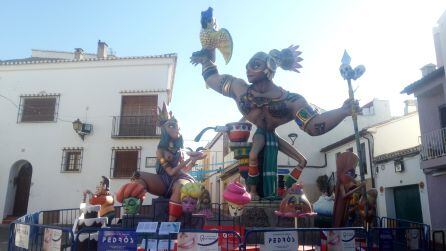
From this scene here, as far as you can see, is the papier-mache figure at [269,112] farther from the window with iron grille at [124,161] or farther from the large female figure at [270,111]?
the window with iron grille at [124,161]

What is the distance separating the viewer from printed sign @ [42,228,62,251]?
5.32 metres

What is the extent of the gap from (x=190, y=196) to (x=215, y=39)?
11.6 ft

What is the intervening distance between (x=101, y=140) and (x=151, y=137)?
229cm

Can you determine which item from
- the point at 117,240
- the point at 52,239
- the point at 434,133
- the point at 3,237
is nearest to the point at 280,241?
the point at 117,240

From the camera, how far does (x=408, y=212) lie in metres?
16.4

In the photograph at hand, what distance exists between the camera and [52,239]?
5.44 m

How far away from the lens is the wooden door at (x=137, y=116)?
18453 millimetres

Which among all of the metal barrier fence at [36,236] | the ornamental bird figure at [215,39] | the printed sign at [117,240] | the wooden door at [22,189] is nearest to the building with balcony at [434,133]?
the ornamental bird figure at [215,39]

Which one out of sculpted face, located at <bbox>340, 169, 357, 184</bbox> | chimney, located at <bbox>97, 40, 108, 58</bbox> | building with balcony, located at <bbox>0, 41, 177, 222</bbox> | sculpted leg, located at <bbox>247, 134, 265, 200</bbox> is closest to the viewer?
sculpted face, located at <bbox>340, 169, 357, 184</bbox>

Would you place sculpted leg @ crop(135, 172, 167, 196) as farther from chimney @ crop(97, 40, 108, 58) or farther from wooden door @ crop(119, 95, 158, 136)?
chimney @ crop(97, 40, 108, 58)

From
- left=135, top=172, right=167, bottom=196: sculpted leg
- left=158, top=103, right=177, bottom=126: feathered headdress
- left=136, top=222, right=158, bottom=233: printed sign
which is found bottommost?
left=136, top=222, right=158, bottom=233: printed sign

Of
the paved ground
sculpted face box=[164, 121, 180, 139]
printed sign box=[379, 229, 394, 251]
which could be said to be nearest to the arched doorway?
the paved ground

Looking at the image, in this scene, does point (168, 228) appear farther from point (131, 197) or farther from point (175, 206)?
point (131, 197)

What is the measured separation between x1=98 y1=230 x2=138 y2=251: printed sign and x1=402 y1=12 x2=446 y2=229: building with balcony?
11.9 meters
